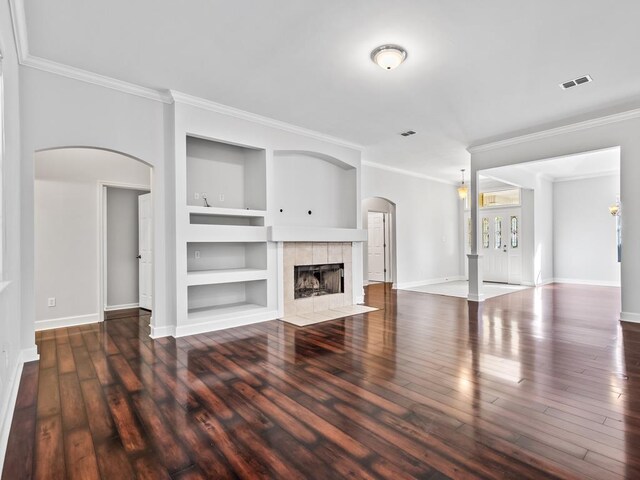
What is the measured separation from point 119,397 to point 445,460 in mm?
2336

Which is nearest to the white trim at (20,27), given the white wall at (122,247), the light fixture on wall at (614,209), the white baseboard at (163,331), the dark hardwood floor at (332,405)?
the white wall at (122,247)

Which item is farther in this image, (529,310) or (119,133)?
(529,310)

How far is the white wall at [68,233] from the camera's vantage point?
15.3ft

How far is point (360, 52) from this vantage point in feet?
11.5

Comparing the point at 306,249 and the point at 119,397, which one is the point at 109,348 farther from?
the point at 306,249

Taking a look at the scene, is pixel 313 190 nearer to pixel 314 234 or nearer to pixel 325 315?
pixel 314 234

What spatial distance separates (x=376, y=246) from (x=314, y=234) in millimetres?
5184

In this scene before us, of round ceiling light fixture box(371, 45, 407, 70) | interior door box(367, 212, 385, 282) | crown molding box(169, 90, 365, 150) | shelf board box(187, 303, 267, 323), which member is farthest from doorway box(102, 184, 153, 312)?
interior door box(367, 212, 385, 282)

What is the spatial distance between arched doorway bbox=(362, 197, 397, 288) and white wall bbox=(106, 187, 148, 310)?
19.9ft

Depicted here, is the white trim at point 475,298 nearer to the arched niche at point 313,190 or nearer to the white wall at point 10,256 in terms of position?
the arched niche at point 313,190

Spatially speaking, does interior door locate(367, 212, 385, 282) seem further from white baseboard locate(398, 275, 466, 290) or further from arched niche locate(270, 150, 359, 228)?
arched niche locate(270, 150, 359, 228)

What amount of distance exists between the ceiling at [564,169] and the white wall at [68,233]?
7.10 meters

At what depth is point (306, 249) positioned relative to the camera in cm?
568

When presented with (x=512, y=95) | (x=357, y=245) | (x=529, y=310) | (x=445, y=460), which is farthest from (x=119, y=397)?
(x=529, y=310)
